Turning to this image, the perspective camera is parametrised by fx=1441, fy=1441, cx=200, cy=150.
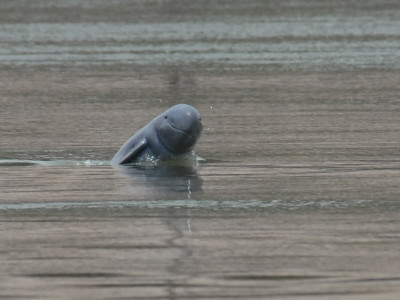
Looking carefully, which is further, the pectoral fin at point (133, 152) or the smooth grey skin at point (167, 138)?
the pectoral fin at point (133, 152)

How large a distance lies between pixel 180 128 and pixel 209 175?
45.0 inches

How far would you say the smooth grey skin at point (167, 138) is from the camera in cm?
1858

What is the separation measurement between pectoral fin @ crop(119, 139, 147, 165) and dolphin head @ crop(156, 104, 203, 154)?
233mm

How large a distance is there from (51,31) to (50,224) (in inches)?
1145

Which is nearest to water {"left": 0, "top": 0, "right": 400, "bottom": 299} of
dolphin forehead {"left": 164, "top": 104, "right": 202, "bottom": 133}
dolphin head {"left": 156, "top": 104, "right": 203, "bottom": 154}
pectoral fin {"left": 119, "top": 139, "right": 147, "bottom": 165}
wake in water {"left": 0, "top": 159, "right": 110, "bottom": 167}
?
wake in water {"left": 0, "top": 159, "right": 110, "bottom": 167}

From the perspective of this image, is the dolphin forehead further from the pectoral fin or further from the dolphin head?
the pectoral fin

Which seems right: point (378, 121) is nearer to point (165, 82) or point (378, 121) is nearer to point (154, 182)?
point (154, 182)

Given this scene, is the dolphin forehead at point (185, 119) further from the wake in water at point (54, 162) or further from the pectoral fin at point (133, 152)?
the wake in water at point (54, 162)

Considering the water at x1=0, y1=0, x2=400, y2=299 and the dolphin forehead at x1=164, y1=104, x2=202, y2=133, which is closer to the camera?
the water at x1=0, y1=0, x2=400, y2=299

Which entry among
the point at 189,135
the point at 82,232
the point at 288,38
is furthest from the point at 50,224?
the point at 288,38

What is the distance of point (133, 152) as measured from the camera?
1875 centimetres

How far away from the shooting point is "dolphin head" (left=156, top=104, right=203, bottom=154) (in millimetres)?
18562

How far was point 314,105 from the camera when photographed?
981 inches

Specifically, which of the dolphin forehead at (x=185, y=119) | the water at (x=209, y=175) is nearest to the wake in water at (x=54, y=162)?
the water at (x=209, y=175)
